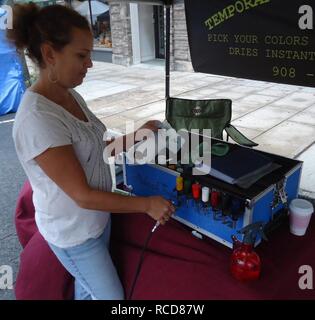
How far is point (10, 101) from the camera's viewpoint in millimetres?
5504

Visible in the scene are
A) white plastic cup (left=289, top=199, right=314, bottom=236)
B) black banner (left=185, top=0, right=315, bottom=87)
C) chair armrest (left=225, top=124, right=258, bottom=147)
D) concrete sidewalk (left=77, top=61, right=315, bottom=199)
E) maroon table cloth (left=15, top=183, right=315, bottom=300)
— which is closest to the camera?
maroon table cloth (left=15, top=183, right=315, bottom=300)

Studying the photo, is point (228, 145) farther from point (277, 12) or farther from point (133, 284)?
point (277, 12)

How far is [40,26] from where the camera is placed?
1037 millimetres

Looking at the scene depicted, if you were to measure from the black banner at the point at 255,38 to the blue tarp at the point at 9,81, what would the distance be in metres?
3.78

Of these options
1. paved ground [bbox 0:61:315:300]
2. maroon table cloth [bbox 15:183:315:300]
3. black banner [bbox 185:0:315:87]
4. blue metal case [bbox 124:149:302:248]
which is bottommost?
paved ground [bbox 0:61:315:300]

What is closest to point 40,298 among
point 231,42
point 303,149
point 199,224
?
point 199,224

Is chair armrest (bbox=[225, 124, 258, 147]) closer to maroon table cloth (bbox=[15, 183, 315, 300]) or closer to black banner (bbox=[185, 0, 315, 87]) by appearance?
black banner (bbox=[185, 0, 315, 87])

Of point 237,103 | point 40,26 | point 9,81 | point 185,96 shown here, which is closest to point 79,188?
point 40,26

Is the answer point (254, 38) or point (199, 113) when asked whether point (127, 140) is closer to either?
point (254, 38)

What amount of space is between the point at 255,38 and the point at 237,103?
3.30 m

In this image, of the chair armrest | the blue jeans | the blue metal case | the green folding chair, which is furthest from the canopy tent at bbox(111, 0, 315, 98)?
the blue jeans

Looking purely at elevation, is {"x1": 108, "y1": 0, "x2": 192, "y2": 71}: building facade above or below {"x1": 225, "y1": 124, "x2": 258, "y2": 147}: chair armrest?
above

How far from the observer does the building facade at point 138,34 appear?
8.80 metres

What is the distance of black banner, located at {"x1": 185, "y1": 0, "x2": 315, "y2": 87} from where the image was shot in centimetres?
211
